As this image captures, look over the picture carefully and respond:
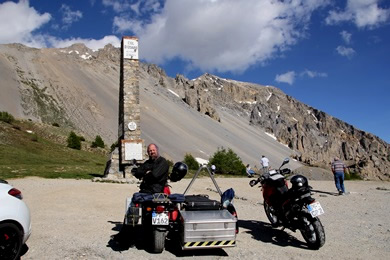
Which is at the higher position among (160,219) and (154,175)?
(154,175)

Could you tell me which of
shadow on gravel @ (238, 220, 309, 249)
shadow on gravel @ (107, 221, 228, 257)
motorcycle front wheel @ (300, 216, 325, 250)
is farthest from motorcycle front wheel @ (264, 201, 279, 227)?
shadow on gravel @ (107, 221, 228, 257)

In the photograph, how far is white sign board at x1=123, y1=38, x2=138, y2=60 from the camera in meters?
18.9

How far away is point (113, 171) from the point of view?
57.7 feet

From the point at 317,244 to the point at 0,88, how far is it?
7305cm

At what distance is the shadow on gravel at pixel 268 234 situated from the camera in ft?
22.6

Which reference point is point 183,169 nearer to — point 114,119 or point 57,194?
point 57,194

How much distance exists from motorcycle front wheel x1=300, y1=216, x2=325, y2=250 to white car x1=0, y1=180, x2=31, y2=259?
480 centimetres

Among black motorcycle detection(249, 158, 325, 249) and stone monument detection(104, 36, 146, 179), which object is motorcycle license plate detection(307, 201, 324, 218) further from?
stone monument detection(104, 36, 146, 179)

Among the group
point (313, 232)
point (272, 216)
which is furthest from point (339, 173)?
point (313, 232)

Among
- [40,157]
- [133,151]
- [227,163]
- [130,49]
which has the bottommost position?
Result: [133,151]

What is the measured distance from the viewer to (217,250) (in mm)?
6262

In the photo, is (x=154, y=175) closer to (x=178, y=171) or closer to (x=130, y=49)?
(x=178, y=171)

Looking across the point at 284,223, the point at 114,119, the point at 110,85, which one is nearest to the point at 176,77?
the point at 110,85

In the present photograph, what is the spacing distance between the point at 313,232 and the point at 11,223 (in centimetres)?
506
